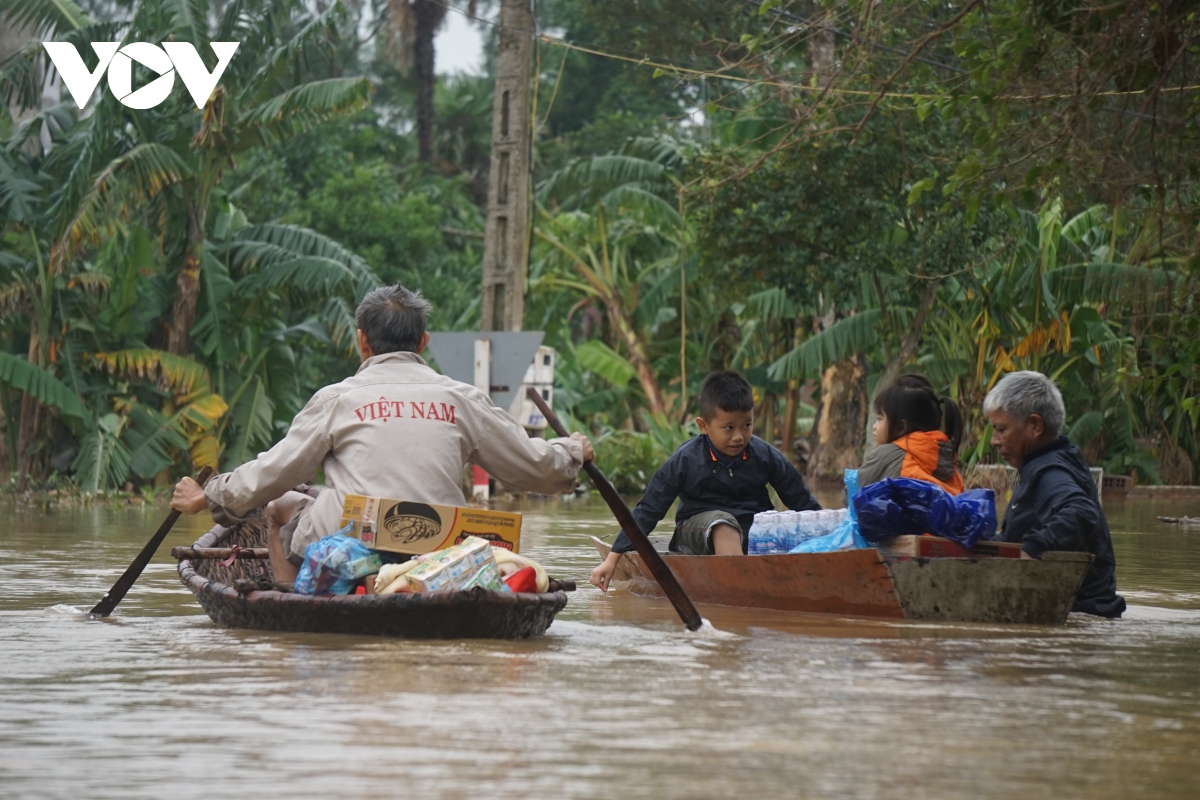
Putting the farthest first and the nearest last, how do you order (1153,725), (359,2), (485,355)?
(359,2)
(485,355)
(1153,725)

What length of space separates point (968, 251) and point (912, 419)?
12640mm

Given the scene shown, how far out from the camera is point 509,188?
1752 centimetres

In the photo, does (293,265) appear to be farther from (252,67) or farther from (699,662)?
(699,662)

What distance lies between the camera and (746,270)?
20.3 meters

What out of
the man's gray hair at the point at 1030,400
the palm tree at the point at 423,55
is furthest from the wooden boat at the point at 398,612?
the palm tree at the point at 423,55

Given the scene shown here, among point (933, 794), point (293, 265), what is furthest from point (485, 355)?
point (933, 794)

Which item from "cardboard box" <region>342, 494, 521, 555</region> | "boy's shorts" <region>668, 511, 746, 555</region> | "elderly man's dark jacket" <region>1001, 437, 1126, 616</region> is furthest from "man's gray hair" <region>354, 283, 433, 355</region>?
"elderly man's dark jacket" <region>1001, 437, 1126, 616</region>

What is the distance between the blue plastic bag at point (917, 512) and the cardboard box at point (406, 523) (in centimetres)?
183

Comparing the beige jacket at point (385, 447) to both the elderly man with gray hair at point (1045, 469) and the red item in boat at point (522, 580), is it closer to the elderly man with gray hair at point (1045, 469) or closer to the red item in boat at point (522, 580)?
the red item in boat at point (522, 580)

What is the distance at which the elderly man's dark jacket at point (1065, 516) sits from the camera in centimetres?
704

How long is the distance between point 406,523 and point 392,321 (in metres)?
0.86

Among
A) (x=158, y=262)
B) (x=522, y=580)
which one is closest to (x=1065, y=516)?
(x=522, y=580)

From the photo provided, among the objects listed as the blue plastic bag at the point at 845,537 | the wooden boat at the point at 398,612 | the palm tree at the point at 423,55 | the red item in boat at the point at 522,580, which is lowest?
the wooden boat at the point at 398,612

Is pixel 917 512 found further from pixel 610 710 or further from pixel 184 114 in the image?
pixel 184 114
